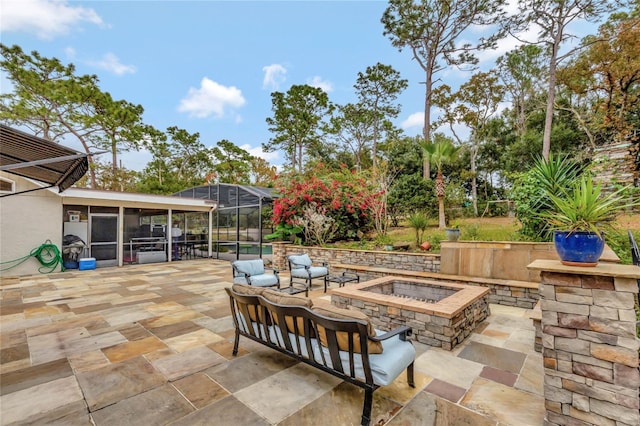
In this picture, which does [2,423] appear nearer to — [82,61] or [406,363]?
[406,363]

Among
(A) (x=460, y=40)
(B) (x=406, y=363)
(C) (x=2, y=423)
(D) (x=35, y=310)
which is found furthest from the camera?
(A) (x=460, y=40)

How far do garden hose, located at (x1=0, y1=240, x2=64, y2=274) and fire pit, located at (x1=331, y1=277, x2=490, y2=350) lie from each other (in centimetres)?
944

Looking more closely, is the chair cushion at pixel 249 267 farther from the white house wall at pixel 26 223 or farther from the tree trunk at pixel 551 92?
the tree trunk at pixel 551 92

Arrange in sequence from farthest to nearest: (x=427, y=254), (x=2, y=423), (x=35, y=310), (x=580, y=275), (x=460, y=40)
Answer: (x=460, y=40)
(x=427, y=254)
(x=35, y=310)
(x=2, y=423)
(x=580, y=275)

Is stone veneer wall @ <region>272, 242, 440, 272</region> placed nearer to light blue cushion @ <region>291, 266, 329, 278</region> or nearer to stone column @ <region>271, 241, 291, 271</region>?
stone column @ <region>271, 241, 291, 271</region>

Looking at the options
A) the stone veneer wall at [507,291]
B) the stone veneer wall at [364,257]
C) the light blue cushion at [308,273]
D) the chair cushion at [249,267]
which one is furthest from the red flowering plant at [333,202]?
the stone veneer wall at [507,291]

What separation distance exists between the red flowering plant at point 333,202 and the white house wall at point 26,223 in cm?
685

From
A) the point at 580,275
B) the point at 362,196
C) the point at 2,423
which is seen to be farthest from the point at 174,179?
the point at 580,275

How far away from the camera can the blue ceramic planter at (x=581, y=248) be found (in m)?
1.81

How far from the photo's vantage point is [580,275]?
5.83ft

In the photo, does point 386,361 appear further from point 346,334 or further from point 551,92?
point 551,92

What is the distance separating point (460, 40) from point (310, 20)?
7753mm

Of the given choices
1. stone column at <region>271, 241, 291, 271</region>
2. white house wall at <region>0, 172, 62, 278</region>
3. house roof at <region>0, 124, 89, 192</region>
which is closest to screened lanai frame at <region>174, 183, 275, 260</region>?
stone column at <region>271, 241, 291, 271</region>

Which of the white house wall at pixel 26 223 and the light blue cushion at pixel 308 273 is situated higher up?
the white house wall at pixel 26 223
